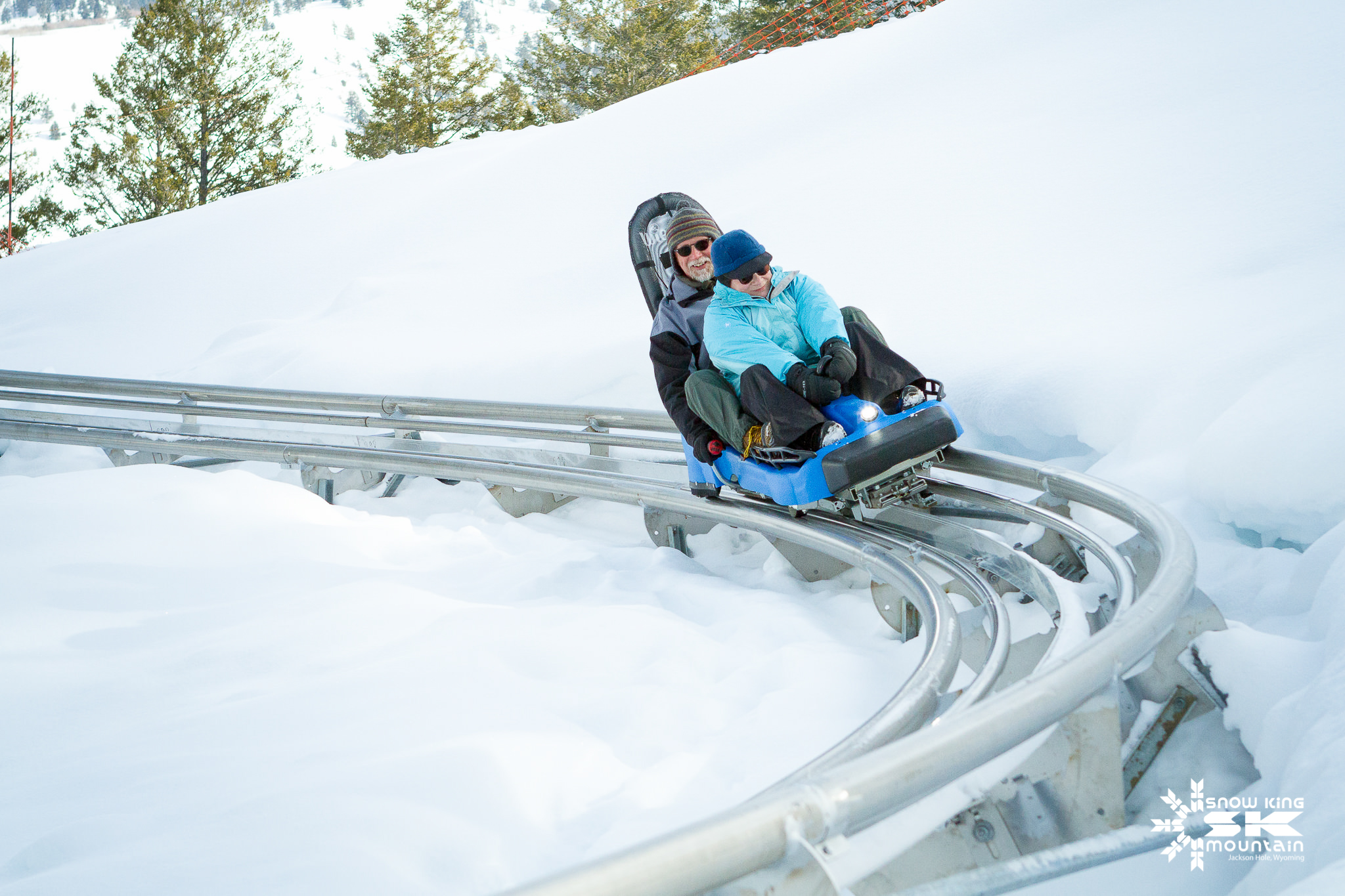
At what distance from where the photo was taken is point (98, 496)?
402 cm

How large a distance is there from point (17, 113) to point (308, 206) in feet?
55.0

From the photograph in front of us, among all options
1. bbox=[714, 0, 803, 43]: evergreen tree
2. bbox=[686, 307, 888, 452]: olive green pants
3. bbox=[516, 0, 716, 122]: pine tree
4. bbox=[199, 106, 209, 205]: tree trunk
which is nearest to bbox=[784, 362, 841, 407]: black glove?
bbox=[686, 307, 888, 452]: olive green pants

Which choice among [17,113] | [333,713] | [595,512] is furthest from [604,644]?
[17,113]

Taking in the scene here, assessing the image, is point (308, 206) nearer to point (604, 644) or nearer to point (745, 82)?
point (745, 82)

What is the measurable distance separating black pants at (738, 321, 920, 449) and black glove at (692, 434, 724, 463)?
0.83 ft

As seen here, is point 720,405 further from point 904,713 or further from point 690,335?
point 904,713

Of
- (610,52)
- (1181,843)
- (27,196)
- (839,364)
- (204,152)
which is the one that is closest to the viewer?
(1181,843)

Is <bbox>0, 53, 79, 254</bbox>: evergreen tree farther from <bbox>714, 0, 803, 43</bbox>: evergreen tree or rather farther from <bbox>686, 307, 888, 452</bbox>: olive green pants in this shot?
<bbox>686, 307, 888, 452</bbox>: olive green pants

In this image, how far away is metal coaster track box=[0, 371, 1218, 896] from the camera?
4.12ft

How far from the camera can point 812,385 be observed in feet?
→ 10.9

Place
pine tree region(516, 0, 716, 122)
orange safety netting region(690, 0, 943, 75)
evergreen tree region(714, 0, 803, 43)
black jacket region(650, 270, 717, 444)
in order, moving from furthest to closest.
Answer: pine tree region(516, 0, 716, 122) → evergreen tree region(714, 0, 803, 43) → orange safety netting region(690, 0, 943, 75) → black jacket region(650, 270, 717, 444)

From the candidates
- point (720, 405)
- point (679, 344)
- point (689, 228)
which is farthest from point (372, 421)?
A: point (720, 405)

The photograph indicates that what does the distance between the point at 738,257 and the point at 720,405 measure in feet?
1.78

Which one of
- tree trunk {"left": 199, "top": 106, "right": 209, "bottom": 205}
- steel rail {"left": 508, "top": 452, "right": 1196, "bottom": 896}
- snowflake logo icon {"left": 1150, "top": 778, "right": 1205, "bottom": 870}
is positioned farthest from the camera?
tree trunk {"left": 199, "top": 106, "right": 209, "bottom": 205}
